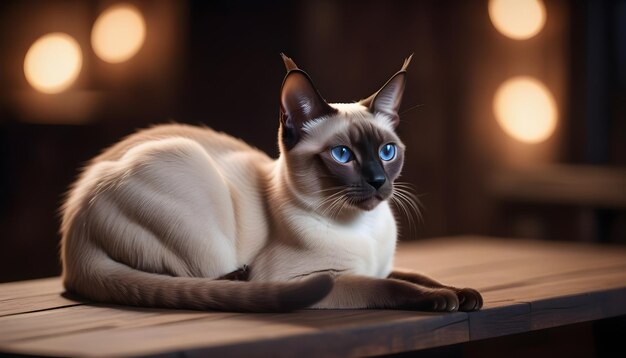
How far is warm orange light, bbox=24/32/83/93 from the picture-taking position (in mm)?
3775

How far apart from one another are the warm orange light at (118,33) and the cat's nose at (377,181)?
8.19 ft

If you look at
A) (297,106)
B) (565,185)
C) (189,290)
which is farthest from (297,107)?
(565,185)

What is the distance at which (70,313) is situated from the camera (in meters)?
1.65

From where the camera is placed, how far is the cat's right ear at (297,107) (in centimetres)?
165

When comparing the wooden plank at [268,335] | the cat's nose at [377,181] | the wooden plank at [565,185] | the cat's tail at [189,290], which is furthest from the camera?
the wooden plank at [565,185]

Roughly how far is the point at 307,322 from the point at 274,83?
7.69 ft

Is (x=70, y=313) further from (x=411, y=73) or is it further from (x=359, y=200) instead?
(x=411, y=73)

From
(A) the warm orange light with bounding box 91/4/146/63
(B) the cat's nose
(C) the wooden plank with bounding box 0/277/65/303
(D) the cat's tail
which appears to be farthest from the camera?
(A) the warm orange light with bounding box 91/4/146/63

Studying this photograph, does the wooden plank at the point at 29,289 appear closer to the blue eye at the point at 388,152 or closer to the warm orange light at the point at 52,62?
the blue eye at the point at 388,152

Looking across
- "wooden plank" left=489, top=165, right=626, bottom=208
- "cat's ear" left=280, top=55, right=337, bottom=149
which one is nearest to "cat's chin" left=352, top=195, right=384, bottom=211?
"cat's ear" left=280, top=55, right=337, bottom=149

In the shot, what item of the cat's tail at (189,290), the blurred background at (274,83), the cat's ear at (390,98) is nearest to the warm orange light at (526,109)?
the blurred background at (274,83)

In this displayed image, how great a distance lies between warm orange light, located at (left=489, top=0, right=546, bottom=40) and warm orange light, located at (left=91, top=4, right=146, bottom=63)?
5.28 ft

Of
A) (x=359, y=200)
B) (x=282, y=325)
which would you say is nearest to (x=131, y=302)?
(x=282, y=325)

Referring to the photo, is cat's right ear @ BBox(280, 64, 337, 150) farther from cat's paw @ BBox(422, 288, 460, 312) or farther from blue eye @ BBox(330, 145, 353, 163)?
cat's paw @ BBox(422, 288, 460, 312)
